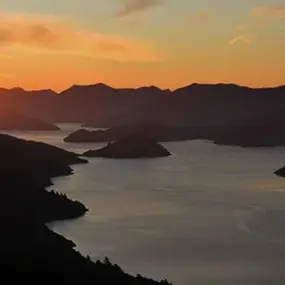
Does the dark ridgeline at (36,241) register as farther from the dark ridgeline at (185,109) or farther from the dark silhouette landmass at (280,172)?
the dark ridgeline at (185,109)

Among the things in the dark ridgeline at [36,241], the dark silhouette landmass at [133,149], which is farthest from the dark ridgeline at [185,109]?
the dark ridgeline at [36,241]

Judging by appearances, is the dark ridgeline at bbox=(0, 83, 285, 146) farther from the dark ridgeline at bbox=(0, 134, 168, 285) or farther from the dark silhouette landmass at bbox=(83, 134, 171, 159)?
the dark ridgeline at bbox=(0, 134, 168, 285)

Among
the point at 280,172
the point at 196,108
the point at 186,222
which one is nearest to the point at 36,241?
the point at 186,222

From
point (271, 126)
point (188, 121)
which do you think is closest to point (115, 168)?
point (271, 126)

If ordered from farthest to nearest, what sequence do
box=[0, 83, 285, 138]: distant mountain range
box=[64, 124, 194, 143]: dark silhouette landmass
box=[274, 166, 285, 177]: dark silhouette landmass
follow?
box=[0, 83, 285, 138]: distant mountain range < box=[64, 124, 194, 143]: dark silhouette landmass < box=[274, 166, 285, 177]: dark silhouette landmass

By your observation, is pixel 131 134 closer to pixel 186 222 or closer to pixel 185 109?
pixel 185 109

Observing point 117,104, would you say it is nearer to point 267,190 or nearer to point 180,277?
point 267,190

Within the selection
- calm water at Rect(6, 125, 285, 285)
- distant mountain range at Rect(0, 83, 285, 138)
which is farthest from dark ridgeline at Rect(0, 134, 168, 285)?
distant mountain range at Rect(0, 83, 285, 138)
